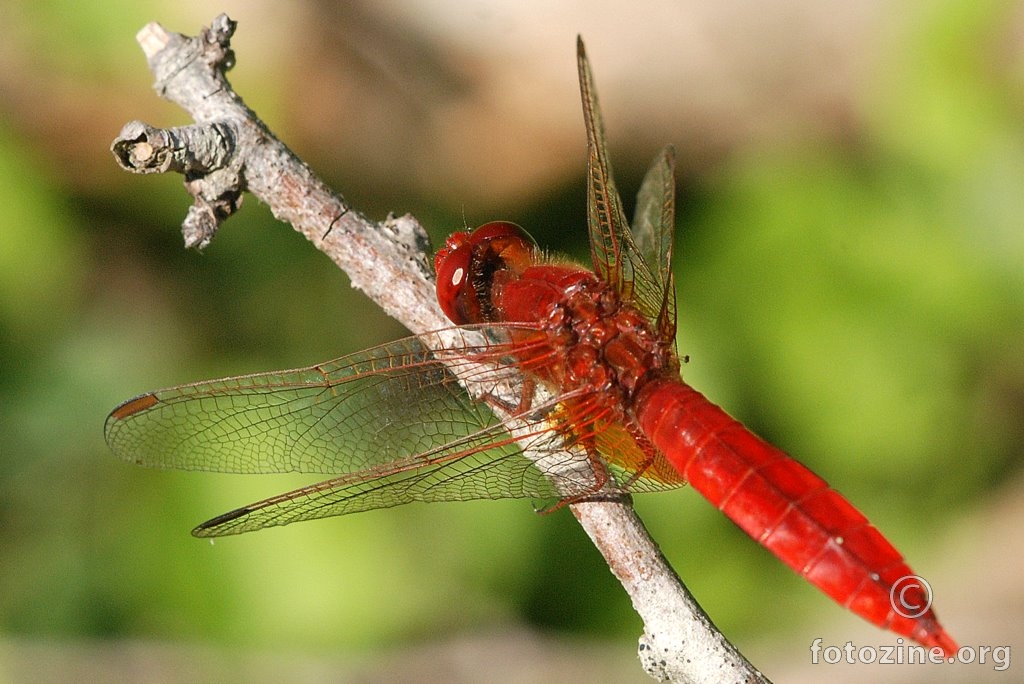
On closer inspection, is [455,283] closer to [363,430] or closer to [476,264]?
[476,264]

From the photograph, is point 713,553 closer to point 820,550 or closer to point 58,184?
point 820,550

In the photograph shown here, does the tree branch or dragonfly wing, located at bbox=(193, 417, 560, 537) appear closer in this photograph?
the tree branch

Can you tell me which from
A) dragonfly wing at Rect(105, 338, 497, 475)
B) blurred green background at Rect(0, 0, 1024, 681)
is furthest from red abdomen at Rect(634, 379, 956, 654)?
blurred green background at Rect(0, 0, 1024, 681)

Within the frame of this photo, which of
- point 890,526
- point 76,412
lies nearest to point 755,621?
point 890,526

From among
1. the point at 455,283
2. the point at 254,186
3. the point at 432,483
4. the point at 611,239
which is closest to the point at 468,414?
the point at 432,483

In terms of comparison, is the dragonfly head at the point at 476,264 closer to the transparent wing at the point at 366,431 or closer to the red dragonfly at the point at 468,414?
the red dragonfly at the point at 468,414

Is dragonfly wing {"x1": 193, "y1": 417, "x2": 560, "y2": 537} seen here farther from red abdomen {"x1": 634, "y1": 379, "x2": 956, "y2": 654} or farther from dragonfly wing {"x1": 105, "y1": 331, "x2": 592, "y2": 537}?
red abdomen {"x1": 634, "y1": 379, "x2": 956, "y2": 654}

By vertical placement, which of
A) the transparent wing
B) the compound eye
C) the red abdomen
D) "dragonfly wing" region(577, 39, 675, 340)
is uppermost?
"dragonfly wing" region(577, 39, 675, 340)
